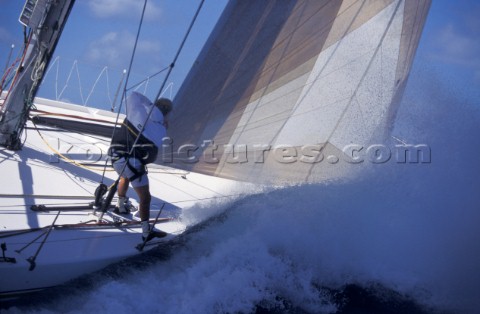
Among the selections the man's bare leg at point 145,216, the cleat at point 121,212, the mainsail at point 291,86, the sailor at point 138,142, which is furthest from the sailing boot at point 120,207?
the mainsail at point 291,86

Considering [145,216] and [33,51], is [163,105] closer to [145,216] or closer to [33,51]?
[145,216]

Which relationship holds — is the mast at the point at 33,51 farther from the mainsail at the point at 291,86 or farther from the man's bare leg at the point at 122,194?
the man's bare leg at the point at 122,194

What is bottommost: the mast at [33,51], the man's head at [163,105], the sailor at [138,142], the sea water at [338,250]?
the sea water at [338,250]

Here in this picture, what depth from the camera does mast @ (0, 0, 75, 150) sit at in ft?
14.1

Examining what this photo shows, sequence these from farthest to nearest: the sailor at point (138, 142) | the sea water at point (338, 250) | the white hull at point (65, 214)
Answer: the sailor at point (138, 142) < the sea water at point (338, 250) < the white hull at point (65, 214)

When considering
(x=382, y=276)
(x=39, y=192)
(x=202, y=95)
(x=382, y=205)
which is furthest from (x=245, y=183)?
(x=39, y=192)

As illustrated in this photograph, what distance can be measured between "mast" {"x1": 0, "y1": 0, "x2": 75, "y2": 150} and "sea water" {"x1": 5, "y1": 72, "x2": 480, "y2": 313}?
202cm

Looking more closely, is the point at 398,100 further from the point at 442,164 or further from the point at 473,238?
the point at 473,238

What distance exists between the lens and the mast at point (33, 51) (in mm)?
4285

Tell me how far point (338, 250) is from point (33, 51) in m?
3.48

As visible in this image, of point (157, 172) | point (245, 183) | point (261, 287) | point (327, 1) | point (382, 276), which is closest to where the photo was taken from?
point (261, 287)

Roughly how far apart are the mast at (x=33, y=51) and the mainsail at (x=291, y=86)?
4.46ft

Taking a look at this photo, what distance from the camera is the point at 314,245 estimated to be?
12.1 feet

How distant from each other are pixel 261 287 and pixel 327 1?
2.49m
